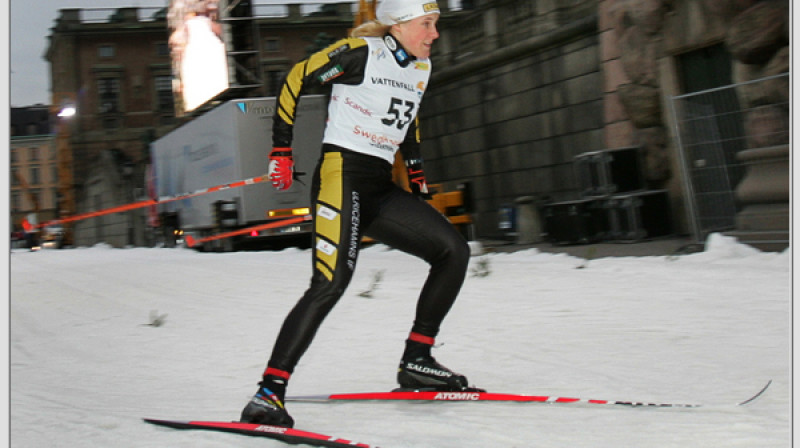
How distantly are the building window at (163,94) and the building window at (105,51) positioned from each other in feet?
9.10

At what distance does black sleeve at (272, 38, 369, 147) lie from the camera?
3926mm

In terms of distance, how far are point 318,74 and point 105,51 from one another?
44610 mm

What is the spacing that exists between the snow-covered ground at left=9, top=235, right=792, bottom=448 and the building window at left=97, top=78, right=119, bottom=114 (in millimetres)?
38033

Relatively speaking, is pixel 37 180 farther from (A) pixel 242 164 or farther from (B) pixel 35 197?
(A) pixel 242 164

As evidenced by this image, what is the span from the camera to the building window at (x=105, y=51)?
45.3m

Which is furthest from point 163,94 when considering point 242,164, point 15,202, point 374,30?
point 374,30

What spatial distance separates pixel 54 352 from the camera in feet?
21.4

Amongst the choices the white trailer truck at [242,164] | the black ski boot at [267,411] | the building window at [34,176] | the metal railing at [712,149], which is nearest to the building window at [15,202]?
the building window at [34,176]

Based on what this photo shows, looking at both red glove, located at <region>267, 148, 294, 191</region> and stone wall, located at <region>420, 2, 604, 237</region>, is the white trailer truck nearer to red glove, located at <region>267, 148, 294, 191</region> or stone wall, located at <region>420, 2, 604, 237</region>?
stone wall, located at <region>420, 2, 604, 237</region>

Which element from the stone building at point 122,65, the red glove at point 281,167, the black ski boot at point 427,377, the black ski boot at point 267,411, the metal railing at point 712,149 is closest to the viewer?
the black ski boot at point 267,411

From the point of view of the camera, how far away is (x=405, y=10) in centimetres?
404

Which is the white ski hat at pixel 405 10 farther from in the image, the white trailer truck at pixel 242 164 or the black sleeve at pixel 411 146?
the white trailer truck at pixel 242 164

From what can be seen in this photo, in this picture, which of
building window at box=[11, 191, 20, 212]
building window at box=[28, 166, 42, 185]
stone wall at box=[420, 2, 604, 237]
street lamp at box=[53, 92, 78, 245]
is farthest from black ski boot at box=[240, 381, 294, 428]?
street lamp at box=[53, 92, 78, 245]

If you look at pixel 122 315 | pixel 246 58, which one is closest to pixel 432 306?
pixel 122 315
